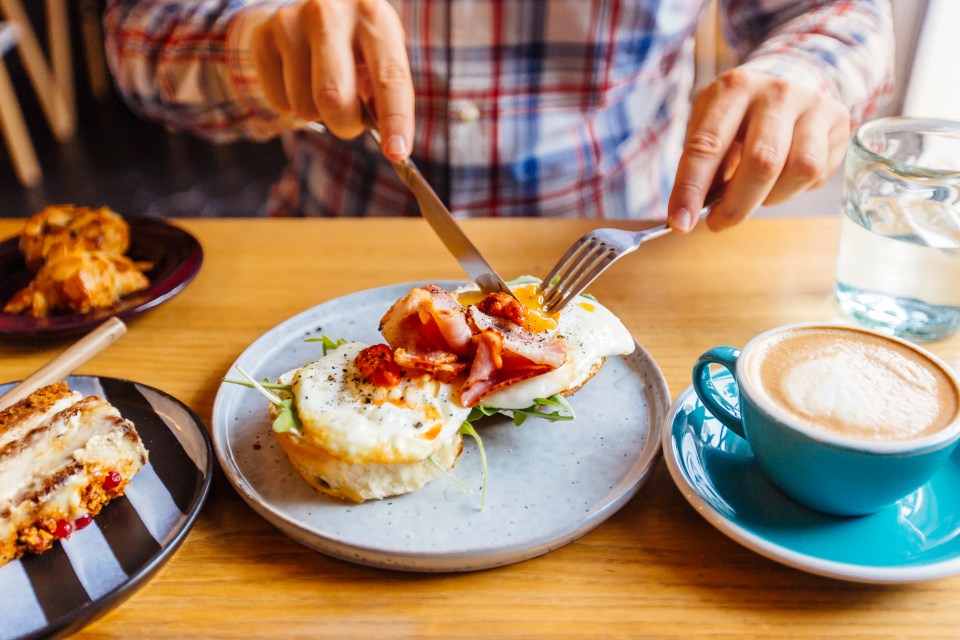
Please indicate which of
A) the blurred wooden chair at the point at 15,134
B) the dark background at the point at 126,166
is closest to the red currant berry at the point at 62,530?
the dark background at the point at 126,166

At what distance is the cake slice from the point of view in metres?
0.94

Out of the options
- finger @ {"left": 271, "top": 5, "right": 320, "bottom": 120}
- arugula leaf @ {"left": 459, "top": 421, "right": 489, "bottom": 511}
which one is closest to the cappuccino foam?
arugula leaf @ {"left": 459, "top": 421, "right": 489, "bottom": 511}

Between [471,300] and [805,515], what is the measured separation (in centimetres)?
62

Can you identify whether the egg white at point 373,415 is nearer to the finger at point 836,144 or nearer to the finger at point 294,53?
the finger at point 294,53

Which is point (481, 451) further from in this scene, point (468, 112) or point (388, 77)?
point (468, 112)

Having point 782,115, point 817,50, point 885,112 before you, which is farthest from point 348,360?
point 885,112

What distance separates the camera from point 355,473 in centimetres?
99

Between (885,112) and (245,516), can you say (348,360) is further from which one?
(885,112)

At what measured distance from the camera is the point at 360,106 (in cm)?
154

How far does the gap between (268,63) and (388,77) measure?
0.33 metres

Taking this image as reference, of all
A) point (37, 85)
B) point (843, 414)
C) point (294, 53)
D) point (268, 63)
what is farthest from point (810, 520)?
point (37, 85)

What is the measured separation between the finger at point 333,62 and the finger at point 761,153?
748 millimetres

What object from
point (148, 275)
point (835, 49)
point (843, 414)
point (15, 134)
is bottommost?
point (15, 134)

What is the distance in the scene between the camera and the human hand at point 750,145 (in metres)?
1.37
